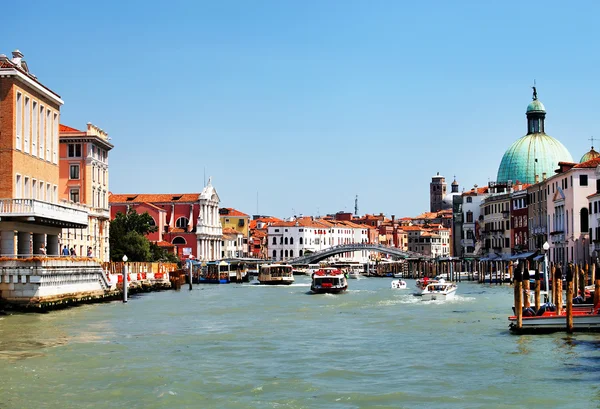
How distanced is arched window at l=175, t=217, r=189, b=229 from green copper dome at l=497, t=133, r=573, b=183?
2725cm

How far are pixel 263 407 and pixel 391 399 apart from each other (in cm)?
200

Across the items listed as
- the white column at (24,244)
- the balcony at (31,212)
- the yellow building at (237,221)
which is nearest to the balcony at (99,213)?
the white column at (24,244)

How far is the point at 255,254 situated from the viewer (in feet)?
403

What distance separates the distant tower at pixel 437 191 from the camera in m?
185

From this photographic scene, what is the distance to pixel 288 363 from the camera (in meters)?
19.0

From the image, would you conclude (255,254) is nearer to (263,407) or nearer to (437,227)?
(437,227)

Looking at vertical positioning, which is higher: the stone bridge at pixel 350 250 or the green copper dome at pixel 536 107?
the green copper dome at pixel 536 107

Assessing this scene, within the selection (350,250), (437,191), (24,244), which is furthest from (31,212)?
(437,191)

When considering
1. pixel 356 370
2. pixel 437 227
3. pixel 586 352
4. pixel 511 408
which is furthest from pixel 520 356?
pixel 437 227

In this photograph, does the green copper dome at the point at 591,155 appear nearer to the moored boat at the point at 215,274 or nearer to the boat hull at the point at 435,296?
the moored boat at the point at 215,274

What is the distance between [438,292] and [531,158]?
46.0m

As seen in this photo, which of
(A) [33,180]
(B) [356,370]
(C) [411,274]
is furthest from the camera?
(C) [411,274]

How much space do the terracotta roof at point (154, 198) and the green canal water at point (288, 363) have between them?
179ft

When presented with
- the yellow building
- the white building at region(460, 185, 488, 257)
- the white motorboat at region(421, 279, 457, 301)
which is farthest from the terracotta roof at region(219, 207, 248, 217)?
the white motorboat at region(421, 279, 457, 301)
